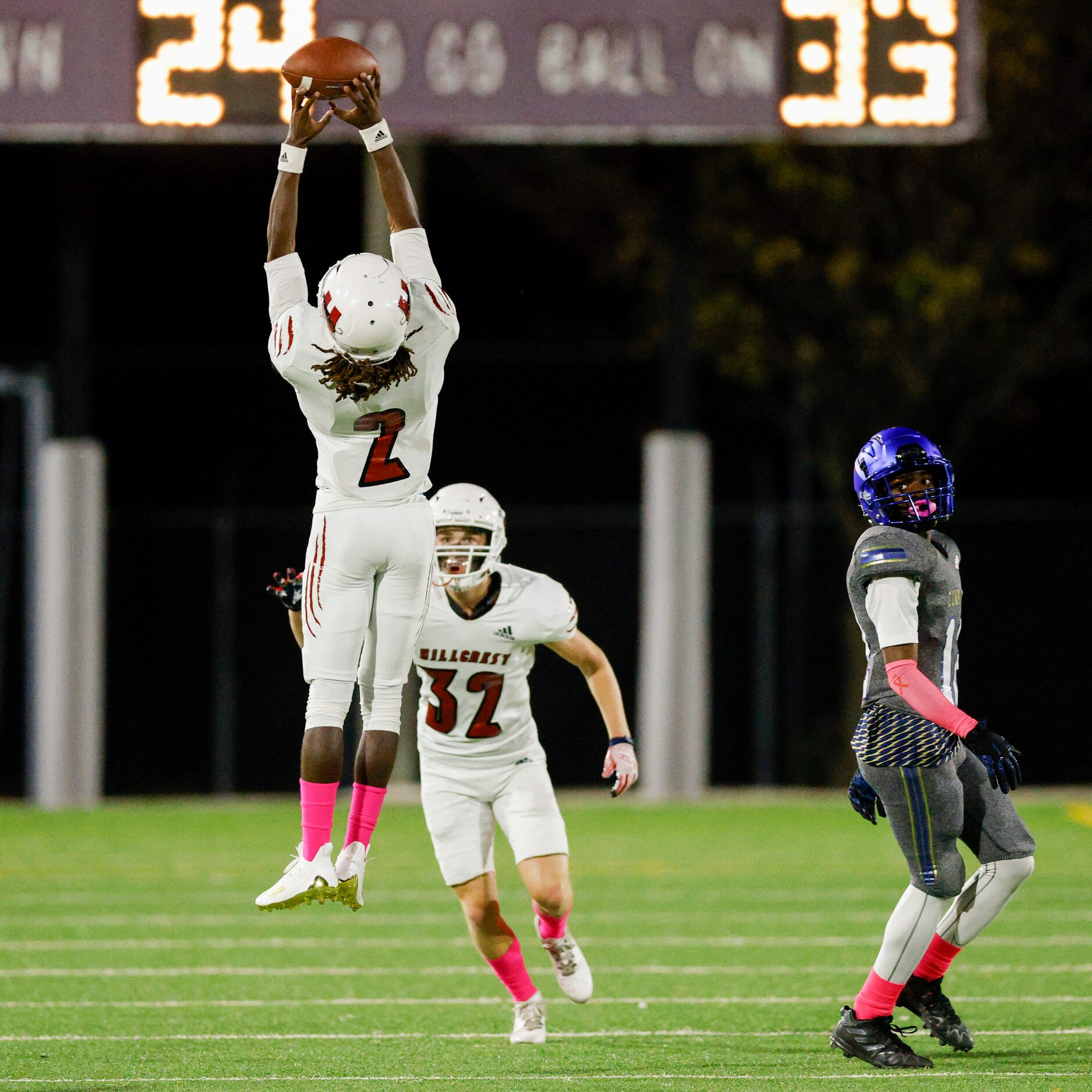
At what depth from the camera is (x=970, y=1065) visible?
624 cm

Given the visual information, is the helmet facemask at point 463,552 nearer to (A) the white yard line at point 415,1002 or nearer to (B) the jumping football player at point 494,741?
(B) the jumping football player at point 494,741

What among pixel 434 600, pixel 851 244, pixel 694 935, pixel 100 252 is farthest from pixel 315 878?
pixel 100 252

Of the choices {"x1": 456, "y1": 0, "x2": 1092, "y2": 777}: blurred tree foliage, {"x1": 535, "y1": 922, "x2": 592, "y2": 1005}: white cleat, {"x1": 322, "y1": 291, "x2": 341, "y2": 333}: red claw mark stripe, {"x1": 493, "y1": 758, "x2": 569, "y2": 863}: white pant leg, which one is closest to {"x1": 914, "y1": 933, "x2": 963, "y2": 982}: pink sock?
{"x1": 535, "y1": 922, "x2": 592, "y2": 1005}: white cleat

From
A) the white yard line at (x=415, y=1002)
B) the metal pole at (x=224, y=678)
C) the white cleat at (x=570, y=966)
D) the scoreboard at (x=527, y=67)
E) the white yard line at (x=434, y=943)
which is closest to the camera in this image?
the white cleat at (x=570, y=966)

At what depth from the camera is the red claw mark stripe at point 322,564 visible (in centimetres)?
575

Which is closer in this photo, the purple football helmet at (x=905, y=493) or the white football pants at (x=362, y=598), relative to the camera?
the white football pants at (x=362, y=598)

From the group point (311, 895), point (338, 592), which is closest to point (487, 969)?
point (311, 895)

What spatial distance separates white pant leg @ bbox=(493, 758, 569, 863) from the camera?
23.0 feet

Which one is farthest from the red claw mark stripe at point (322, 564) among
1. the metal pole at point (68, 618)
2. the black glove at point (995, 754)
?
the metal pole at point (68, 618)

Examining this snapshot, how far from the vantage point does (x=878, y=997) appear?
20.5 feet

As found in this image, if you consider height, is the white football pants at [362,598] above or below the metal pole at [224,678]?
above

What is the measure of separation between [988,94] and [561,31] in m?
7.26

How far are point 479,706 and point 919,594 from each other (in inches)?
68.4

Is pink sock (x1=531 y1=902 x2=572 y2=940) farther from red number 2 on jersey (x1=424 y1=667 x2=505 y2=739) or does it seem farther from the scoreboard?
the scoreboard
